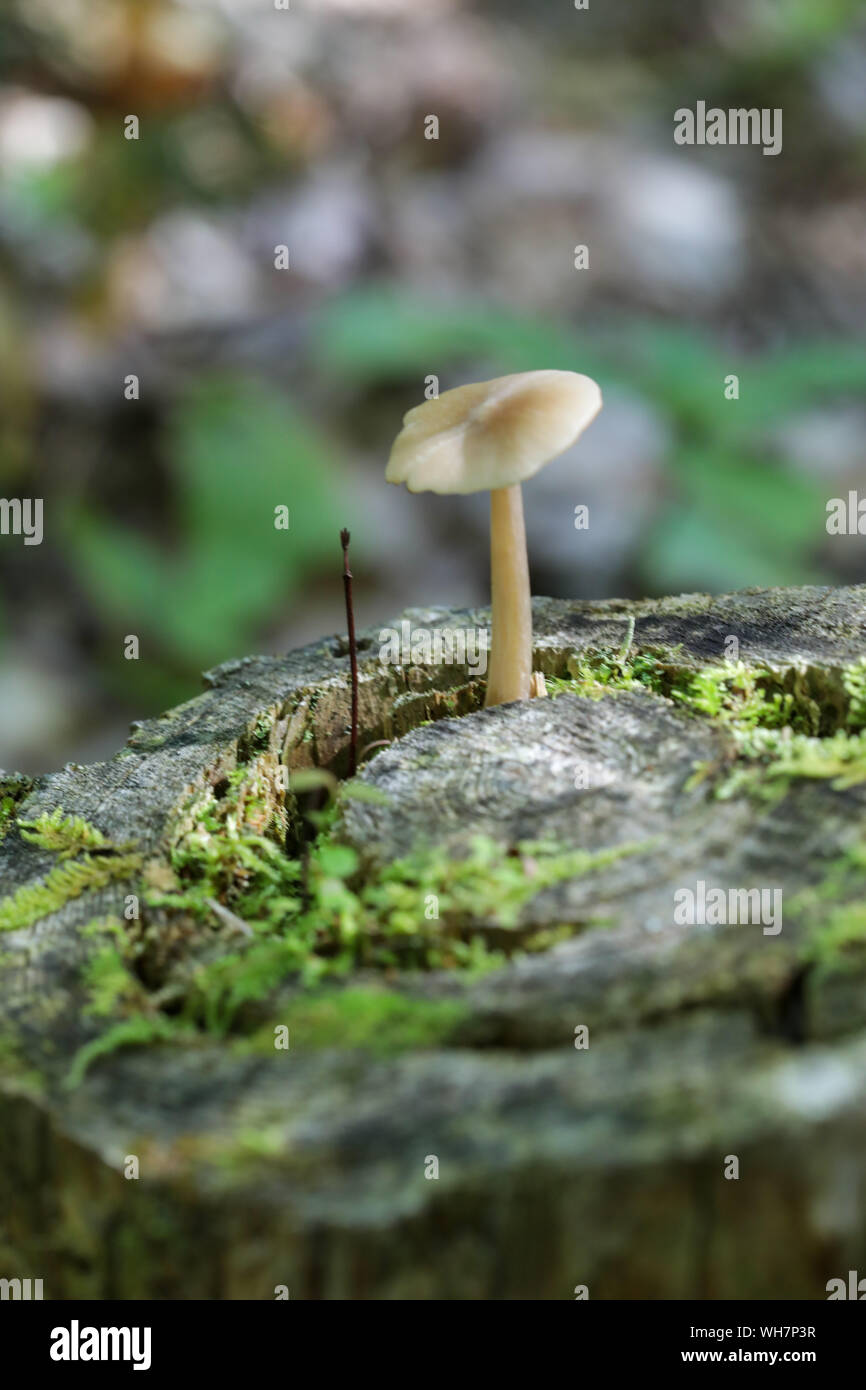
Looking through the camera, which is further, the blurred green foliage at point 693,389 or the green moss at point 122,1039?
the blurred green foliage at point 693,389

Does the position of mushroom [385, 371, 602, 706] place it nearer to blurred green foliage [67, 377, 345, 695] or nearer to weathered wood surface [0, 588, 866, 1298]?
weathered wood surface [0, 588, 866, 1298]

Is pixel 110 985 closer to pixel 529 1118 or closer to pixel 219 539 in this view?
pixel 529 1118

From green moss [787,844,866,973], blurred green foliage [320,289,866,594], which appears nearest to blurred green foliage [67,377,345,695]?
blurred green foliage [320,289,866,594]

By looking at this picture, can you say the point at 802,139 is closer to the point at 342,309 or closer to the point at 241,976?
the point at 342,309

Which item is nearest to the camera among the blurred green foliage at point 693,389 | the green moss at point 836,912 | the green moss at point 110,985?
the green moss at point 836,912

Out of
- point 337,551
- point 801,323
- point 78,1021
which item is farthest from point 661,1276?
point 801,323

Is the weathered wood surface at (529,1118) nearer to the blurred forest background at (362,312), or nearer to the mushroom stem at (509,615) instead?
the mushroom stem at (509,615)

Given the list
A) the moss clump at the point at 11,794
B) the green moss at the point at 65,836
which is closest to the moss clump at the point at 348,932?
the green moss at the point at 65,836
